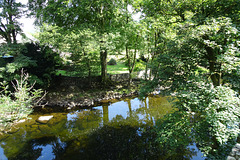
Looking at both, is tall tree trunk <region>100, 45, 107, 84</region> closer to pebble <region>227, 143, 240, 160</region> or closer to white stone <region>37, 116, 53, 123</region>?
white stone <region>37, 116, 53, 123</region>

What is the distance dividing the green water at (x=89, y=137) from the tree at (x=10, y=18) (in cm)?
768

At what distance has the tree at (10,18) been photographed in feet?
35.9

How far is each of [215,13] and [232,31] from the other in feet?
5.50

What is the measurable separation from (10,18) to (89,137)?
470 inches

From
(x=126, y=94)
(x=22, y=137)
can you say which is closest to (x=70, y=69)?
(x=126, y=94)

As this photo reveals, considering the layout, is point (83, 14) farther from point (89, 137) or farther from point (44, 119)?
point (89, 137)

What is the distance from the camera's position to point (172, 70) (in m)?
4.94

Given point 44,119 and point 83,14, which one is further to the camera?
point 83,14

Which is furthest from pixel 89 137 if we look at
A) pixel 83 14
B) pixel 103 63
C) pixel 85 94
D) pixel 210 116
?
pixel 83 14

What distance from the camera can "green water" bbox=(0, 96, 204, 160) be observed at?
20.2 ft

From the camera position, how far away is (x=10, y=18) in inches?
449

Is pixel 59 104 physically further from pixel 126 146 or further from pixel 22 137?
pixel 126 146

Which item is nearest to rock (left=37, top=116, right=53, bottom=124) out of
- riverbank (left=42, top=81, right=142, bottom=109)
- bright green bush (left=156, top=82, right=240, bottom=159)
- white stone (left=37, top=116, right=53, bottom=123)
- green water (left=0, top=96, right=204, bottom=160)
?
white stone (left=37, top=116, right=53, bottom=123)

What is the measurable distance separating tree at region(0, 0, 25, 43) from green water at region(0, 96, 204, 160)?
7.68 metres
